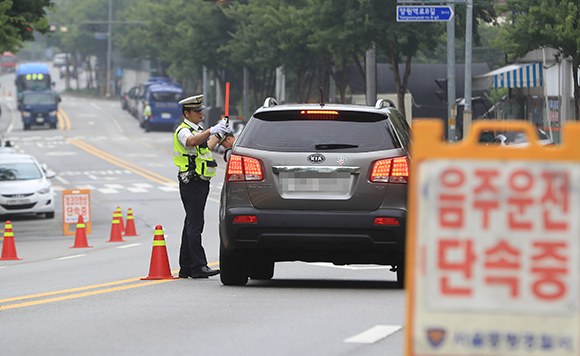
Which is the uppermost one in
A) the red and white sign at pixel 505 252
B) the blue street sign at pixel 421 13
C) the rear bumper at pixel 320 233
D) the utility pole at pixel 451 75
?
the blue street sign at pixel 421 13

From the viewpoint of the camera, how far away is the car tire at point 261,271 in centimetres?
1077

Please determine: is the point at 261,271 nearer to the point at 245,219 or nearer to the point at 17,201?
the point at 245,219

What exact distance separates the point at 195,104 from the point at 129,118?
6877 cm

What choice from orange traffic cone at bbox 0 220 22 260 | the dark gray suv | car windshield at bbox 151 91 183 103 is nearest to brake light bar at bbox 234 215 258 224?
the dark gray suv

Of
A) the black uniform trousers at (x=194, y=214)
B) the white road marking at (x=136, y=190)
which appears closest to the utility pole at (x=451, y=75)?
the white road marking at (x=136, y=190)

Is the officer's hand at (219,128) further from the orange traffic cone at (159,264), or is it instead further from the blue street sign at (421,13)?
the blue street sign at (421,13)

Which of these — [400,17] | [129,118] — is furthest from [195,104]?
[129,118]

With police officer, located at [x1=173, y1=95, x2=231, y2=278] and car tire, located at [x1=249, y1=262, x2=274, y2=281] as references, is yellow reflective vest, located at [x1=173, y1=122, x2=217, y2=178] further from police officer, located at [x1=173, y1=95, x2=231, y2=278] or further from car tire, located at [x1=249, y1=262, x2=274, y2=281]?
car tire, located at [x1=249, y1=262, x2=274, y2=281]

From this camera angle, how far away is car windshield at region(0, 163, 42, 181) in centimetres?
2631

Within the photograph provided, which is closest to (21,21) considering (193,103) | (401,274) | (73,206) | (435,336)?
(73,206)

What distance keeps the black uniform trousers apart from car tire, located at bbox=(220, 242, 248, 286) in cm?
75

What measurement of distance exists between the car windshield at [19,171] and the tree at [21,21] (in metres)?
3.51

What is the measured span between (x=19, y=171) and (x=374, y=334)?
822 inches

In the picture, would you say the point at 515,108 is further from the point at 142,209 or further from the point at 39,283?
the point at 39,283
